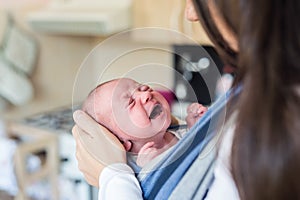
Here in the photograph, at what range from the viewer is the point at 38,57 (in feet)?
6.95

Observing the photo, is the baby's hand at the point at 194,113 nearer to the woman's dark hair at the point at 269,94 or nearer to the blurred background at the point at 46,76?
the woman's dark hair at the point at 269,94

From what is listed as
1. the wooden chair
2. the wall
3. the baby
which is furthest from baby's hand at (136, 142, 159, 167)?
the wooden chair

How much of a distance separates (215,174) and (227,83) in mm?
90

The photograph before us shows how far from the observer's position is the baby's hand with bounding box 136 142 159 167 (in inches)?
16.6

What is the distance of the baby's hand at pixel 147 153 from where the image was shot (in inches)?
16.6

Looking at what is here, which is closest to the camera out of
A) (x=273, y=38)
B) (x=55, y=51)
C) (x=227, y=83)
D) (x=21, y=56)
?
(x=273, y=38)

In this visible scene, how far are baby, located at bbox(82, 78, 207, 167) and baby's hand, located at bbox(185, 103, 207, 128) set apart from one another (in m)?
0.03

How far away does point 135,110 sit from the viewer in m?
0.40

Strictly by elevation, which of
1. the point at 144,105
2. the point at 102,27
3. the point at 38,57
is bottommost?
the point at 38,57

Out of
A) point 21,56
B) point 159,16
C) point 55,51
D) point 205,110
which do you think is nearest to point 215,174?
point 205,110

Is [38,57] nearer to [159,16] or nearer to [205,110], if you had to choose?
[159,16]

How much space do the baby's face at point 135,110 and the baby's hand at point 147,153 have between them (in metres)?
0.01

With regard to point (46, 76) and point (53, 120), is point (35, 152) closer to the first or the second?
point (53, 120)

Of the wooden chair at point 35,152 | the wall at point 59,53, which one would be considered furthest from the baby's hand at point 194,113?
the wooden chair at point 35,152
